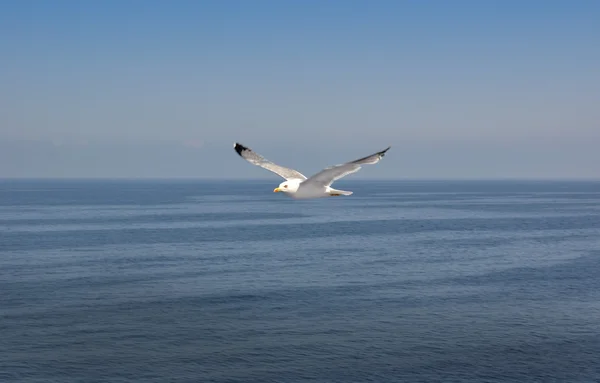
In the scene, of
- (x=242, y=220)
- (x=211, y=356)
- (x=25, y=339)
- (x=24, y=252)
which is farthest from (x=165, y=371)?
(x=242, y=220)

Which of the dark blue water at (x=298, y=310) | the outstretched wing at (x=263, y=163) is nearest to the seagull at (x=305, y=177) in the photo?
the outstretched wing at (x=263, y=163)

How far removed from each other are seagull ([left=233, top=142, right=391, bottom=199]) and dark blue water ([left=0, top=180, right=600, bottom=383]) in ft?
125

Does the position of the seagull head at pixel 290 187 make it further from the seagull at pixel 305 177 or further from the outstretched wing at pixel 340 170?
the outstretched wing at pixel 340 170

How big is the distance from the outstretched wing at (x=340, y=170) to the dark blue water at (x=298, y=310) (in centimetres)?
4160

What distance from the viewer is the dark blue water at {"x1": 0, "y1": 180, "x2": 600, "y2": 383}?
6719cm

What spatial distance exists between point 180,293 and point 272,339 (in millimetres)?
24783

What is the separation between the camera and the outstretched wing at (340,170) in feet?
74.9

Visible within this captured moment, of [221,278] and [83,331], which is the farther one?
[221,278]

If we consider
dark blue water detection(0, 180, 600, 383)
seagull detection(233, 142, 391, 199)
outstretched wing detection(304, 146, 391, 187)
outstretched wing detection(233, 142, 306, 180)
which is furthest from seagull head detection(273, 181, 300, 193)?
dark blue water detection(0, 180, 600, 383)

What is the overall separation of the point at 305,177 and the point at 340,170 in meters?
4.92

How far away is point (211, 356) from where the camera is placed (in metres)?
70.8

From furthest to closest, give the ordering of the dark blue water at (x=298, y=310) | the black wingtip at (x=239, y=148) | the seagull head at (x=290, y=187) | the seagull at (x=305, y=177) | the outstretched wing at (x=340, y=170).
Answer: the dark blue water at (x=298, y=310) < the black wingtip at (x=239, y=148) < the seagull head at (x=290, y=187) < the seagull at (x=305, y=177) < the outstretched wing at (x=340, y=170)

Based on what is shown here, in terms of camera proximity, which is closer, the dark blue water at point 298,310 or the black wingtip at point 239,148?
the black wingtip at point 239,148

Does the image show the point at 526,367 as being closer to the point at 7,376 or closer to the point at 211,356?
the point at 211,356
